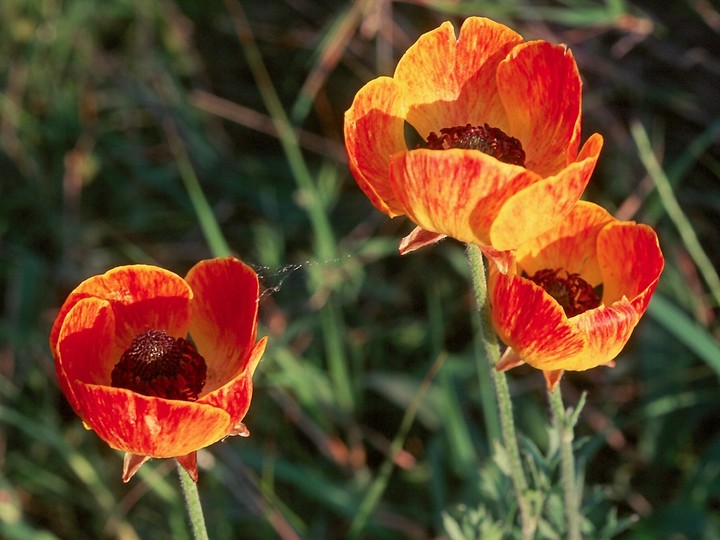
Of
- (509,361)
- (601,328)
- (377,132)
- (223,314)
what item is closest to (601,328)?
(601,328)

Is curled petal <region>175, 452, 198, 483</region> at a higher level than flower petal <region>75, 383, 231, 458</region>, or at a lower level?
lower

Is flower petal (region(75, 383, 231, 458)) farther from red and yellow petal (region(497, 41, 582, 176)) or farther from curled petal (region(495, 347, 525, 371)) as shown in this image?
red and yellow petal (region(497, 41, 582, 176))

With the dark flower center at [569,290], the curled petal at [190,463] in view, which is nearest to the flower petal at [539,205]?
the dark flower center at [569,290]

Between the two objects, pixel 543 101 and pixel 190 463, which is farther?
pixel 543 101

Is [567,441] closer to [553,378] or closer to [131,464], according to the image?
[553,378]

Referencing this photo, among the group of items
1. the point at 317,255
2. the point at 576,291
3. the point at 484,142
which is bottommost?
the point at 317,255

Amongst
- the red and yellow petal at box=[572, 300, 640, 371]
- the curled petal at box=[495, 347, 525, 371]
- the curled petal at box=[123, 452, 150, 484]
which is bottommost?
the curled petal at box=[123, 452, 150, 484]

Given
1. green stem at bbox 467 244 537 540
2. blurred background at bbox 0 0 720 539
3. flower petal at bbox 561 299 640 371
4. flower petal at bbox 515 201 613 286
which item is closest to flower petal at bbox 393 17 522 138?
flower petal at bbox 515 201 613 286
